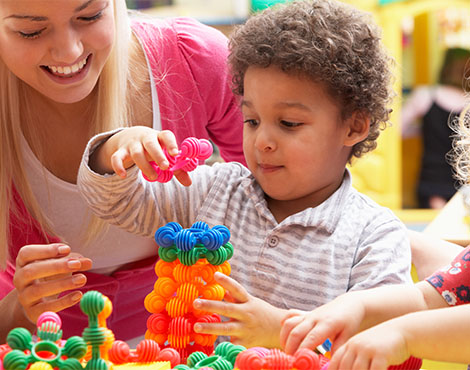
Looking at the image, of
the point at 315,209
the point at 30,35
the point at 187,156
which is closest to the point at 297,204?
the point at 315,209

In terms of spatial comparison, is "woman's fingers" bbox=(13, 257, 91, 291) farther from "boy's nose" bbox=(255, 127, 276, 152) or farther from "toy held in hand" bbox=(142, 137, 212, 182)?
"boy's nose" bbox=(255, 127, 276, 152)

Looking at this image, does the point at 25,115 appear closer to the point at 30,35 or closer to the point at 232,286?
the point at 30,35

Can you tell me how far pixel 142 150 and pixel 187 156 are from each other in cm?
6

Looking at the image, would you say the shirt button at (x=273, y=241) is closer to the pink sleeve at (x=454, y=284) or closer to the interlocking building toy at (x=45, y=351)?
the pink sleeve at (x=454, y=284)

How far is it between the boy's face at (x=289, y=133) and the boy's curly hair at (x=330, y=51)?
17mm

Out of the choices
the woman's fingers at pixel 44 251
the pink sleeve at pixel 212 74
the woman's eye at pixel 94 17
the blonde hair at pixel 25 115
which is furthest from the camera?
the pink sleeve at pixel 212 74

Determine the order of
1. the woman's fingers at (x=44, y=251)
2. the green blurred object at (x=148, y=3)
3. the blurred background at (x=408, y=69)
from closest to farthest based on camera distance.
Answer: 1. the woman's fingers at (x=44, y=251)
2. the blurred background at (x=408, y=69)
3. the green blurred object at (x=148, y=3)

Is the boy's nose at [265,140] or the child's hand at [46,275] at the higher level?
the boy's nose at [265,140]

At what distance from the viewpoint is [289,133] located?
902 millimetres

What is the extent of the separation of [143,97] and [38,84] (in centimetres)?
20

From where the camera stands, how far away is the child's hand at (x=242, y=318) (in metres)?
0.74

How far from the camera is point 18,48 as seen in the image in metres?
0.92

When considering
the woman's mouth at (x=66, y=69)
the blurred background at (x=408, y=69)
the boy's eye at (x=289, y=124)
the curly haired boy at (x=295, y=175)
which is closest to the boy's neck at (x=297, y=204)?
the curly haired boy at (x=295, y=175)

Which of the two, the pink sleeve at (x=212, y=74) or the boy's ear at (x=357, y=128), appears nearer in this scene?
the boy's ear at (x=357, y=128)
